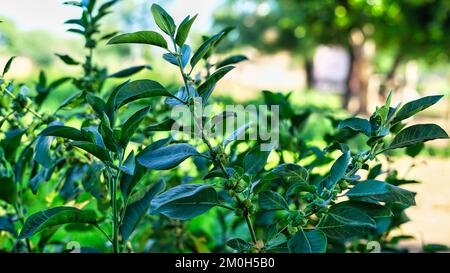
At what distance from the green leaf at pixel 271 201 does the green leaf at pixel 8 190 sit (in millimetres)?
533

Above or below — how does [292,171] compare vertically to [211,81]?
below

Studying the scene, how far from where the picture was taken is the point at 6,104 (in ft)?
4.22

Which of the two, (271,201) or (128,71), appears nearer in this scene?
(271,201)

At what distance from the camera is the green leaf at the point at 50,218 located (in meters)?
0.86

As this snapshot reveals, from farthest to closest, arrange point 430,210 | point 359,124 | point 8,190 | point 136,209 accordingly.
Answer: point 430,210 → point 8,190 → point 136,209 → point 359,124

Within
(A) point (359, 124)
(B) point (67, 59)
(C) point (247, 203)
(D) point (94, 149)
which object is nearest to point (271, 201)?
(C) point (247, 203)

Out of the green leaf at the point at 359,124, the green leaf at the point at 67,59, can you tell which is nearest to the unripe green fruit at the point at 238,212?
the green leaf at the point at 359,124

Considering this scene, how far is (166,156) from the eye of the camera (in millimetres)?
815

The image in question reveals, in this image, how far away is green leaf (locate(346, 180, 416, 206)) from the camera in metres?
0.75

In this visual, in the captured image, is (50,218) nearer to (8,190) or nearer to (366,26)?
(8,190)

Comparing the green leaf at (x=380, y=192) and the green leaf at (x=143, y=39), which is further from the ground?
the green leaf at (x=143, y=39)

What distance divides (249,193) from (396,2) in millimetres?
12679

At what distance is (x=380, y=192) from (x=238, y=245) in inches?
10.3

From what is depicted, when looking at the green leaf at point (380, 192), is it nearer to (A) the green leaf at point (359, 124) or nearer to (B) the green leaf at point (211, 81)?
(A) the green leaf at point (359, 124)
